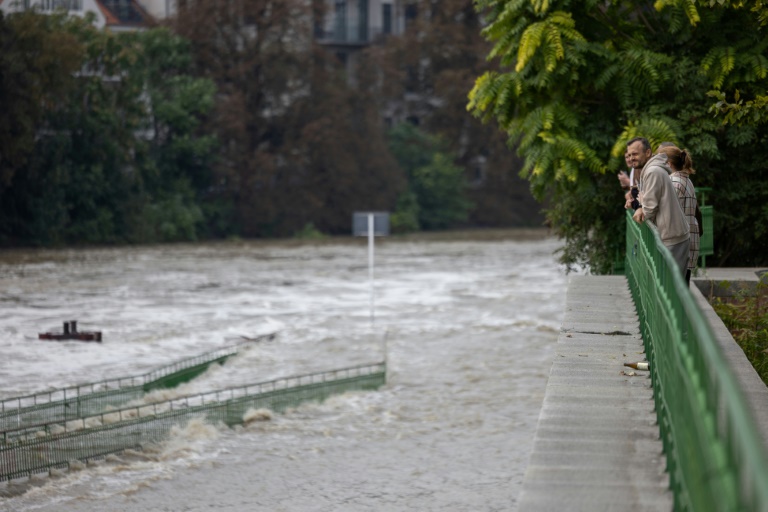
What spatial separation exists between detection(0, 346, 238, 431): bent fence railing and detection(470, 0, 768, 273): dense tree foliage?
6680 millimetres

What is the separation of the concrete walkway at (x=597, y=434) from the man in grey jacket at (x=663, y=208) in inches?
29.1

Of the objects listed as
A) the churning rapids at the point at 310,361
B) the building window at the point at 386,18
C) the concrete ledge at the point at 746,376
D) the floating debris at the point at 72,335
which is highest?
the building window at the point at 386,18

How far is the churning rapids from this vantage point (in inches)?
632

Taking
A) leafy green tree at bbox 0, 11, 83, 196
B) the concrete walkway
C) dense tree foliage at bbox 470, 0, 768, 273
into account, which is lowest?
the concrete walkway

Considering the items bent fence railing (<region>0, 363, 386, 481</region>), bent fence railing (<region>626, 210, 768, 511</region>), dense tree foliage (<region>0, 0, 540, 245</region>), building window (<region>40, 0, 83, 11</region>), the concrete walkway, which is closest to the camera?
bent fence railing (<region>626, 210, 768, 511</region>)

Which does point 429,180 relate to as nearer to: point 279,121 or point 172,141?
point 279,121

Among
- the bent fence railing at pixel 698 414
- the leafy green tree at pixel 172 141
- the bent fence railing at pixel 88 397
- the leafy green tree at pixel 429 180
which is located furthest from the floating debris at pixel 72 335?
Answer: the leafy green tree at pixel 429 180

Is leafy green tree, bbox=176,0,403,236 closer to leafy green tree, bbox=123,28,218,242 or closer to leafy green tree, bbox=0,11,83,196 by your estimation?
leafy green tree, bbox=123,28,218,242

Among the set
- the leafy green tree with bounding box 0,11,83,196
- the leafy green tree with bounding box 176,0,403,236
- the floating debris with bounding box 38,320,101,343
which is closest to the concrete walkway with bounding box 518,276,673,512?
the floating debris with bounding box 38,320,101,343

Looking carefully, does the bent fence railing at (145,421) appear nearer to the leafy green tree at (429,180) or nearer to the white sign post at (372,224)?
the white sign post at (372,224)

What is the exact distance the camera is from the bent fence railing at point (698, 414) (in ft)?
9.56

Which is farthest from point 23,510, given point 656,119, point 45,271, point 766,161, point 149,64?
point 149,64

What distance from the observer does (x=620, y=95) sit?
778 inches

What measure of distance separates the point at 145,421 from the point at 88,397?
2052 mm
